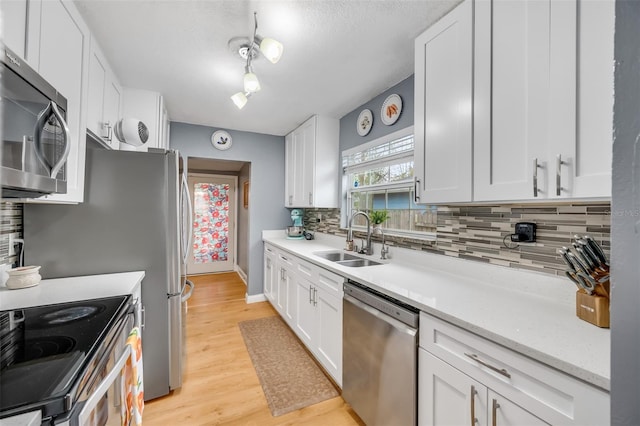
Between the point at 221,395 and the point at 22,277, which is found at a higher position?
the point at 22,277

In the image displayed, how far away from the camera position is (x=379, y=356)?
1.42 meters

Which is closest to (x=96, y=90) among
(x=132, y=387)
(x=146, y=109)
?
(x=146, y=109)

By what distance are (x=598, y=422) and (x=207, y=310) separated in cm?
349

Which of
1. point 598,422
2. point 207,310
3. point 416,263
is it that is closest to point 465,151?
point 416,263

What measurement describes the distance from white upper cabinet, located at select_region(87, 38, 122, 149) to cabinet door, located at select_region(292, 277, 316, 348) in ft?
6.08

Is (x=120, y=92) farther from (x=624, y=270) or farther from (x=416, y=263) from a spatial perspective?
(x=624, y=270)

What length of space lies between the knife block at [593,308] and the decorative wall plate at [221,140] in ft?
11.9

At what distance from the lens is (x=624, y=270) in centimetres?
32

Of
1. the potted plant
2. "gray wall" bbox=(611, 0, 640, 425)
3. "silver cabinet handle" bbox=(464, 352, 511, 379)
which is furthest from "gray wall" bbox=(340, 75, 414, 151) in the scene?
"gray wall" bbox=(611, 0, 640, 425)

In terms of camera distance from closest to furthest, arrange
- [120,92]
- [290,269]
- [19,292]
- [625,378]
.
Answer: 1. [625,378]
2. [19,292]
3. [120,92]
4. [290,269]

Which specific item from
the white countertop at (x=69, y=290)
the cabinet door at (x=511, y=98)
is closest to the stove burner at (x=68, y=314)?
the white countertop at (x=69, y=290)

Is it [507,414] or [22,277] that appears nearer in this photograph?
[507,414]

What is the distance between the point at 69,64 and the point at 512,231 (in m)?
2.46

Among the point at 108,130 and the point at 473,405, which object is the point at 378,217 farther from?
the point at 108,130
